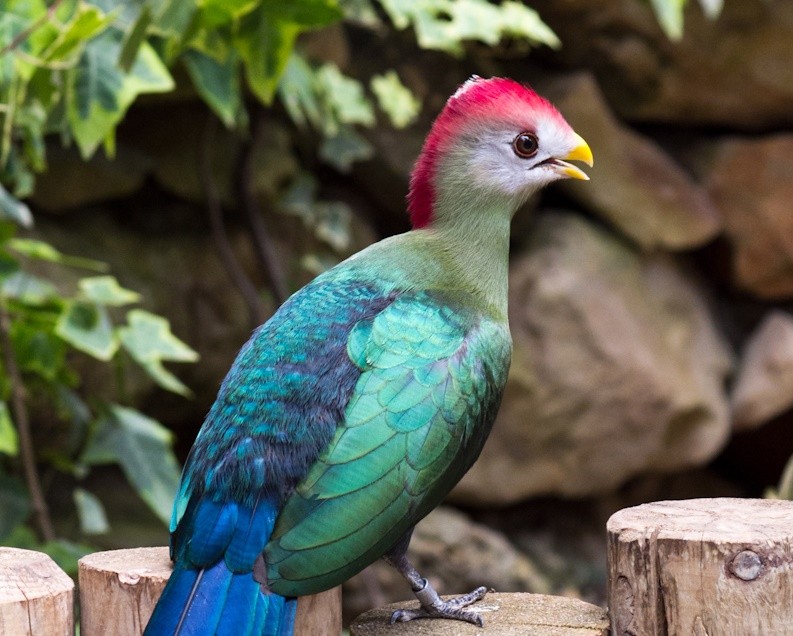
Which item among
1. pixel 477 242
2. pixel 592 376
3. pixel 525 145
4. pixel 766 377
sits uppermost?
pixel 525 145

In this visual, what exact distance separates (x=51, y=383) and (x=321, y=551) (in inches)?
48.2

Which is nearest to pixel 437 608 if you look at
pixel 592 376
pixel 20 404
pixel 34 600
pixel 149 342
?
pixel 34 600

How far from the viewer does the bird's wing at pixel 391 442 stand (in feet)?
4.42

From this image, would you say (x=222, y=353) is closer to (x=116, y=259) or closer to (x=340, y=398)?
(x=116, y=259)

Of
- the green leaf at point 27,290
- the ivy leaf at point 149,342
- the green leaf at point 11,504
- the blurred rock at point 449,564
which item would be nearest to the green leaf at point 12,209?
the green leaf at point 27,290

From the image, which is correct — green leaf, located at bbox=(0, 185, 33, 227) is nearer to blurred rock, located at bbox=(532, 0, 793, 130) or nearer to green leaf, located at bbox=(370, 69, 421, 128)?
green leaf, located at bbox=(370, 69, 421, 128)

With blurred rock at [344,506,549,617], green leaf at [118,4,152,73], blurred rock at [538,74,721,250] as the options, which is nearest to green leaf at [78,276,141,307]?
green leaf at [118,4,152,73]

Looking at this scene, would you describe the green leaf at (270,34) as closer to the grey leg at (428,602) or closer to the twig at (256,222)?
the grey leg at (428,602)

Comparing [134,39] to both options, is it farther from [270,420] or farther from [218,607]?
[218,607]

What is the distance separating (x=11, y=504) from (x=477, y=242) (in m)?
1.25

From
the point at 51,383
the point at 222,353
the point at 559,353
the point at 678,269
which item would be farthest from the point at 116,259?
the point at 678,269

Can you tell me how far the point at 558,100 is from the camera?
3445mm

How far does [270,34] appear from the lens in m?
1.96

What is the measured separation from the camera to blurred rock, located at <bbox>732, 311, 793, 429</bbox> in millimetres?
3783
